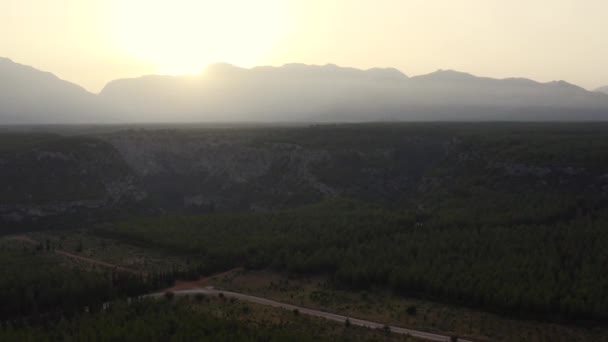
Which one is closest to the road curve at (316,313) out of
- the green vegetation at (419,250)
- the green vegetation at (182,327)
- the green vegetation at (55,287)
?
the green vegetation at (182,327)

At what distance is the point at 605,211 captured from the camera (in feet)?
256

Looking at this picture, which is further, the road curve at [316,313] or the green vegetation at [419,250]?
the green vegetation at [419,250]

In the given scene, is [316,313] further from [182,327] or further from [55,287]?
[55,287]

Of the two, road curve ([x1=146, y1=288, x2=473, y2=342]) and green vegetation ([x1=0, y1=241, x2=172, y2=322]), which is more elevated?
green vegetation ([x1=0, y1=241, x2=172, y2=322])

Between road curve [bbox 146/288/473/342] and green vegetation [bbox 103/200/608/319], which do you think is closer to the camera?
road curve [bbox 146/288/473/342]

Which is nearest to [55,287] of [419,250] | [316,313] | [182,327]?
[182,327]

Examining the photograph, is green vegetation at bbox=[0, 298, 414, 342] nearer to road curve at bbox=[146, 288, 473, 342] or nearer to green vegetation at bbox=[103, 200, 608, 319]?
road curve at bbox=[146, 288, 473, 342]

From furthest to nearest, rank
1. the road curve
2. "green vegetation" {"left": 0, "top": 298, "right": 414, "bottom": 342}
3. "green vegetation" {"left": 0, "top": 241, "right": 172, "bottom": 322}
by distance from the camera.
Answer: "green vegetation" {"left": 0, "top": 241, "right": 172, "bottom": 322}
the road curve
"green vegetation" {"left": 0, "top": 298, "right": 414, "bottom": 342}

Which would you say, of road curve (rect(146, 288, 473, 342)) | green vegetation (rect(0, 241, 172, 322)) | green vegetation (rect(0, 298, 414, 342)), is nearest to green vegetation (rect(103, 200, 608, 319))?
road curve (rect(146, 288, 473, 342))

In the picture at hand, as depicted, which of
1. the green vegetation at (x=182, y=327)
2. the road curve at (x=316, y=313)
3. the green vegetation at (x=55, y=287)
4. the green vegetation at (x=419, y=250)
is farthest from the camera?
the green vegetation at (x=419, y=250)

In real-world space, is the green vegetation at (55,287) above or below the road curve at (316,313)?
above

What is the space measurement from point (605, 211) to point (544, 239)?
1790cm

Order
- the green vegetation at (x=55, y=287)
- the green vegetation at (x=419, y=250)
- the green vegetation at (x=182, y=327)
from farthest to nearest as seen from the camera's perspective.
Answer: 1. the green vegetation at (x=419, y=250)
2. the green vegetation at (x=55, y=287)
3. the green vegetation at (x=182, y=327)

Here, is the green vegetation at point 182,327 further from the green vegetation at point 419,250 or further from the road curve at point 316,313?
the green vegetation at point 419,250
